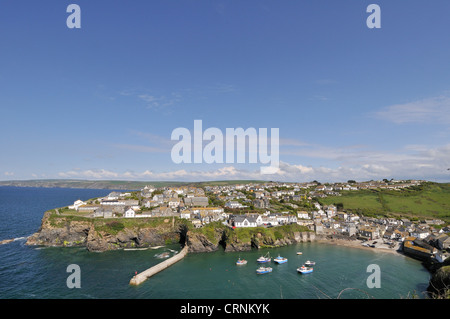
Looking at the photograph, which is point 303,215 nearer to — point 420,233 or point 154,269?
point 420,233

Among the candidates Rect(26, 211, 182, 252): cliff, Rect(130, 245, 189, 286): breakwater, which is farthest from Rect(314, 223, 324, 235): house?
Rect(130, 245, 189, 286): breakwater

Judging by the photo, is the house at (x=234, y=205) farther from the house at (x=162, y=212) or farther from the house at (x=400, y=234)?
the house at (x=400, y=234)

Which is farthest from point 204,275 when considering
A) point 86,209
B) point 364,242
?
point 86,209

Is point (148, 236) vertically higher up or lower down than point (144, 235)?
lower down

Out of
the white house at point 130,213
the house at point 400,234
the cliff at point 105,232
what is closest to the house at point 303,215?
the house at point 400,234

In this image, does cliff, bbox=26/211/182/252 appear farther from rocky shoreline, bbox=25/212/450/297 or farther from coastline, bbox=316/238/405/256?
coastline, bbox=316/238/405/256
